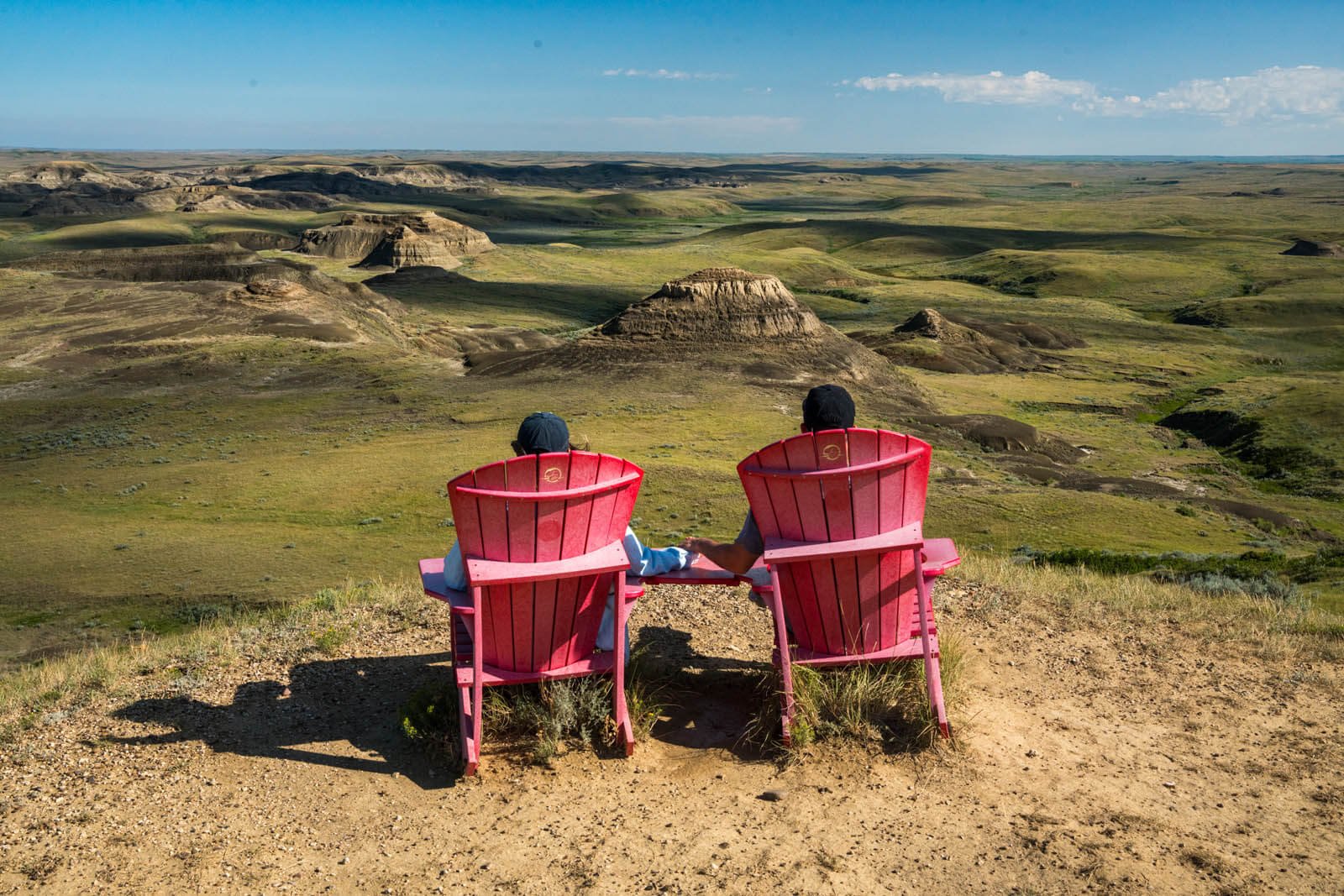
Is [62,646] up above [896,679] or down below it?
below

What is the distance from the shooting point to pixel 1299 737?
20.9 ft

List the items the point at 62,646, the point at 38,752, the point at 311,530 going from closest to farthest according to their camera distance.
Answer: the point at 38,752
the point at 62,646
the point at 311,530

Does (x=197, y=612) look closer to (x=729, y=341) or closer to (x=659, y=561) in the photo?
(x=659, y=561)

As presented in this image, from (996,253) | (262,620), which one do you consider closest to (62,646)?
(262,620)

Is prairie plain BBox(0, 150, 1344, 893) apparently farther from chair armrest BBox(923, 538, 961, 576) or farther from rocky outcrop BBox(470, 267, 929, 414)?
chair armrest BBox(923, 538, 961, 576)

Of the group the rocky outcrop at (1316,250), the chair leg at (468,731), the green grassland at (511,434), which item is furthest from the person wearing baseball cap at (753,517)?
the rocky outcrop at (1316,250)

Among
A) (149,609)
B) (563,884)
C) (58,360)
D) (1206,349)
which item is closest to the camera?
→ (563,884)

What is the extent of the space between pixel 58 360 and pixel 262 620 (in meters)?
40.3

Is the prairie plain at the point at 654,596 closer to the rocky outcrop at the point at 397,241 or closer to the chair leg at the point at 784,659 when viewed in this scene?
the chair leg at the point at 784,659

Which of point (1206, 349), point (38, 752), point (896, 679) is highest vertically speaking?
point (896, 679)

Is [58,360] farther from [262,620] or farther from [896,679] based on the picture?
[896,679]

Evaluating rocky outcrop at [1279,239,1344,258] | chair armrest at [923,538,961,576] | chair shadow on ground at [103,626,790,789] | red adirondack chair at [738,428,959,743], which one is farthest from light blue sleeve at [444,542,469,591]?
rocky outcrop at [1279,239,1344,258]

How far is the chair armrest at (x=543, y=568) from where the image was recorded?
5.54 meters

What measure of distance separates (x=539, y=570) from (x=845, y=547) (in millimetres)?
1678
